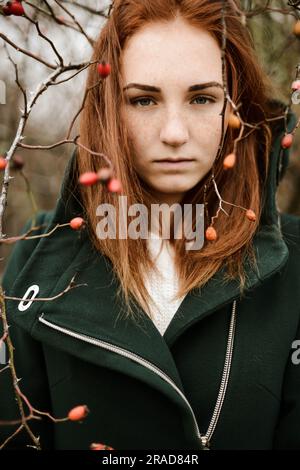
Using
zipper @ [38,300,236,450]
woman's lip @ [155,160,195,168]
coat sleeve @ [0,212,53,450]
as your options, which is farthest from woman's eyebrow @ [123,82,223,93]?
coat sleeve @ [0,212,53,450]

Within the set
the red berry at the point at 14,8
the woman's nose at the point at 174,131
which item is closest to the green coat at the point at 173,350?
the woman's nose at the point at 174,131

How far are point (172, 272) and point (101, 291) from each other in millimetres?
271

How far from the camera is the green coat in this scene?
157cm

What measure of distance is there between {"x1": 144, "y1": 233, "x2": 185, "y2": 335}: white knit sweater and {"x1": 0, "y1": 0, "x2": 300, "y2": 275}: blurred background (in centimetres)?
46

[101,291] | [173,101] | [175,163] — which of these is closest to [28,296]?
[101,291]

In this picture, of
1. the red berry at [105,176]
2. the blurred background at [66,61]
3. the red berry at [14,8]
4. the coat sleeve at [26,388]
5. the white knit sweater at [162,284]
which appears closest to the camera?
the red berry at [105,176]

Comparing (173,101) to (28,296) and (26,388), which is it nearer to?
(28,296)

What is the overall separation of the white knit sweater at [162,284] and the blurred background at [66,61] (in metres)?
0.46

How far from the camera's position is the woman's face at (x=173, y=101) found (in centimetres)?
155

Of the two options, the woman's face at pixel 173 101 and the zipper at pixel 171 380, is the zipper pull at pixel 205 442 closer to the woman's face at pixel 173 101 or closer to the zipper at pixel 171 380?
the zipper at pixel 171 380

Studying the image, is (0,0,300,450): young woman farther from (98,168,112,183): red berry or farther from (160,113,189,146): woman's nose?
(98,168,112,183): red berry

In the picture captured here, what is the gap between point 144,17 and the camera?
1.65 meters

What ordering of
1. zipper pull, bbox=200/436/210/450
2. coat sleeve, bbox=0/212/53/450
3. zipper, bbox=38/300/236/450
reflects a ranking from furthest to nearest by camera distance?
coat sleeve, bbox=0/212/53/450 < zipper pull, bbox=200/436/210/450 < zipper, bbox=38/300/236/450
